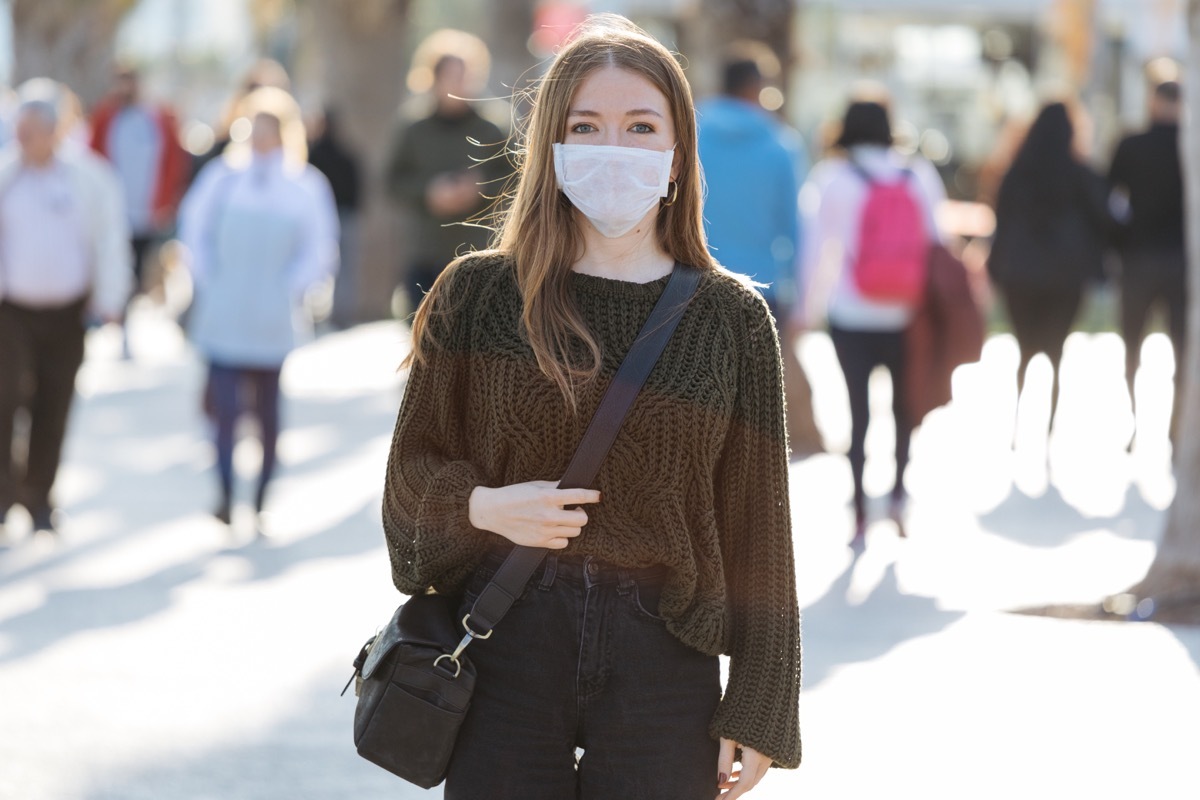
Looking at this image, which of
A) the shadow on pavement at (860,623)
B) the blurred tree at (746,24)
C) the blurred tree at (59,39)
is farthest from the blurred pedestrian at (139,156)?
the shadow on pavement at (860,623)

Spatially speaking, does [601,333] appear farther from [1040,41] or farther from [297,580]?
[1040,41]

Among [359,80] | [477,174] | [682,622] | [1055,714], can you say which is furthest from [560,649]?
[359,80]

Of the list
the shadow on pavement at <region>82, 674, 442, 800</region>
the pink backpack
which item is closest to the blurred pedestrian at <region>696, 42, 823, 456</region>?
the pink backpack

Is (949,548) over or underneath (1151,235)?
underneath

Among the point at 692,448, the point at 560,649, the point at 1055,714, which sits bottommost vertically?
the point at 1055,714

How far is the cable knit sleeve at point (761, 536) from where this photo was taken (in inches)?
120

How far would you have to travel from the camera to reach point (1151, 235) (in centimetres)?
1073

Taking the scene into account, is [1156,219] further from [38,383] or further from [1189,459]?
[38,383]

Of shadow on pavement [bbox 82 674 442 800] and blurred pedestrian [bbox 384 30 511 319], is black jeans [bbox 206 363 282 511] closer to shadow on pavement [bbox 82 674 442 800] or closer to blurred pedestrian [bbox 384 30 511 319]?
blurred pedestrian [bbox 384 30 511 319]

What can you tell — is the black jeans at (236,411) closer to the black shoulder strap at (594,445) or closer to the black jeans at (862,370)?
the black jeans at (862,370)

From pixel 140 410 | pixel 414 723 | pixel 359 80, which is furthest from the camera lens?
pixel 359 80

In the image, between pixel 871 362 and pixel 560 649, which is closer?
pixel 560 649

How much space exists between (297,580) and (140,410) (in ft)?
17.7

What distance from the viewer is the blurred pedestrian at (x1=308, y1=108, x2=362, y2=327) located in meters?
17.2
